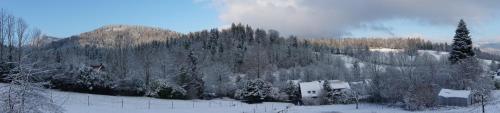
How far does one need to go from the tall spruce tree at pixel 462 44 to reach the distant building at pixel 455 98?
8718mm

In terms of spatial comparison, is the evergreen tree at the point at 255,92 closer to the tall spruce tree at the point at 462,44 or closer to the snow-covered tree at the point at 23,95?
the tall spruce tree at the point at 462,44

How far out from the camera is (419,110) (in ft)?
201

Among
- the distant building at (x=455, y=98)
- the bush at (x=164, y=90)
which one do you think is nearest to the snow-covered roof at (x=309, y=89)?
the distant building at (x=455, y=98)

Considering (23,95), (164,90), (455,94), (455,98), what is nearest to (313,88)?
(455,94)

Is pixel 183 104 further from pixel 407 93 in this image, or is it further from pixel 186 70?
pixel 407 93

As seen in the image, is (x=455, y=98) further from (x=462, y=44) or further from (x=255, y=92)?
(x=255, y=92)

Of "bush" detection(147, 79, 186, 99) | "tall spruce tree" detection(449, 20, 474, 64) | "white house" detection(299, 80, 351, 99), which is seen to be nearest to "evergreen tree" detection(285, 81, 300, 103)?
"white house" detection(299, 80, 351, 99)

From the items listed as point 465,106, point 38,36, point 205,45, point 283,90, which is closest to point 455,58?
point 465,106

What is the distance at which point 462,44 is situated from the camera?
238 feet

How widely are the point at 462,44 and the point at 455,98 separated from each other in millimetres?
10907

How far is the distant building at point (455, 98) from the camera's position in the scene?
6425 centimetres

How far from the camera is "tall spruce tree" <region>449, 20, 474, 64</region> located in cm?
7262

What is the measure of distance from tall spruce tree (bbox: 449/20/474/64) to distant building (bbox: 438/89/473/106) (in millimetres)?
8718

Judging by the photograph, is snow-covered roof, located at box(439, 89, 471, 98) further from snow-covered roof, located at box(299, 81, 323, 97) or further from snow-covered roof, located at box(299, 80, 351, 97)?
snow-covered roof, located at box(299, 81, 323, 97)
